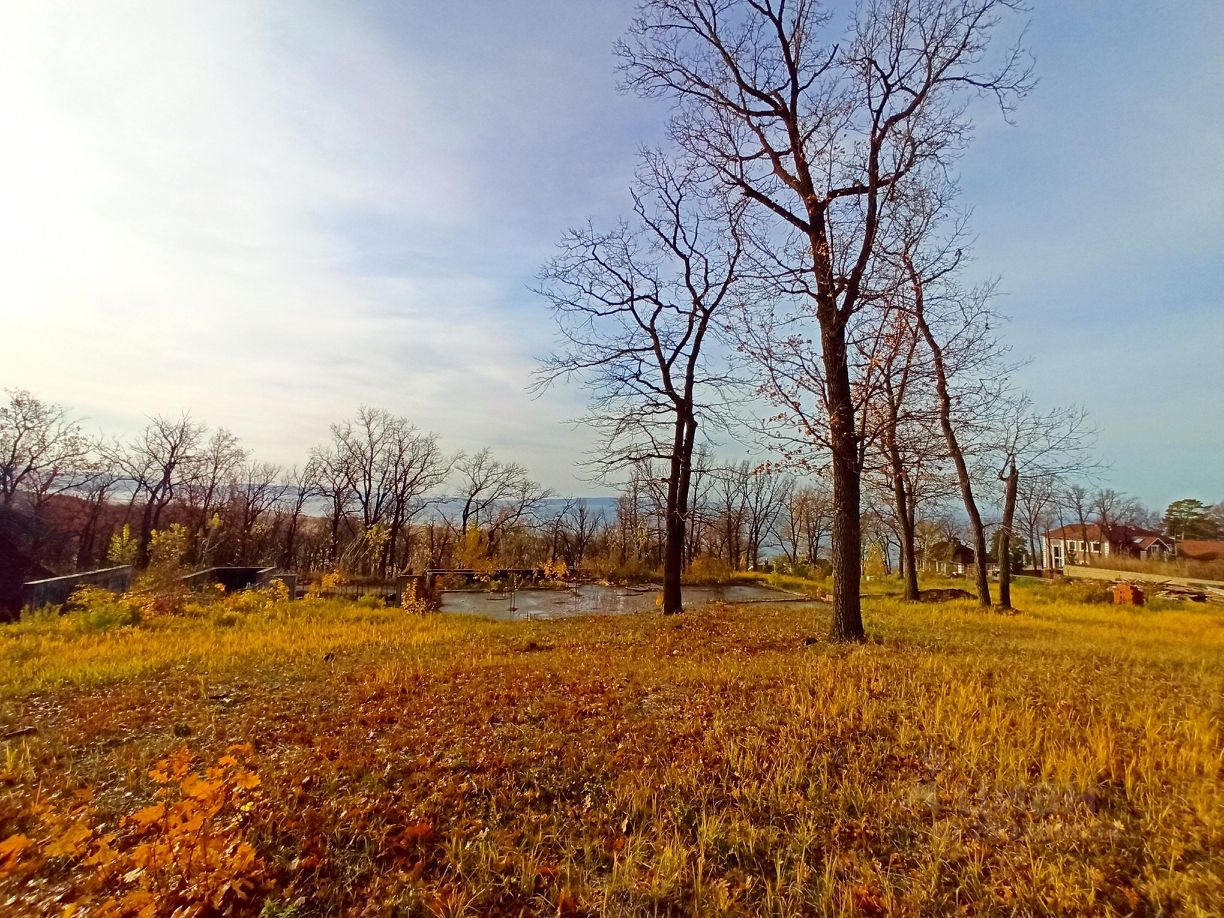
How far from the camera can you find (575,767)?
4199mm

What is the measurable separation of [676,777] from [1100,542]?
62.5m

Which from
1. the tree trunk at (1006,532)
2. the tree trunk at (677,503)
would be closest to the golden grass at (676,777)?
the tree trunk at (677,503)

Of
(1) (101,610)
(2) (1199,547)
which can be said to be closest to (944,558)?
(2) (1199,547)

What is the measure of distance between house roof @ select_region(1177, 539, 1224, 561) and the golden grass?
136 feet

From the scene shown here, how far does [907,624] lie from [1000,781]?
8.74 meters

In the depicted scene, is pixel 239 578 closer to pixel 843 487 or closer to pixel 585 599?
pixel 585 599

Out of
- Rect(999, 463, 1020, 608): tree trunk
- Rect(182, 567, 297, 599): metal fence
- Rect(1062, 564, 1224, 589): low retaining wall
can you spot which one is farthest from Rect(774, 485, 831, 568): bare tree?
Rect(182, 567, 297, 599): metal fence

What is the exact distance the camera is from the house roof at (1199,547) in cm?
3724

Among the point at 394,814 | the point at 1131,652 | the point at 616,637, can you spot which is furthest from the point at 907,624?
the point at 394,814

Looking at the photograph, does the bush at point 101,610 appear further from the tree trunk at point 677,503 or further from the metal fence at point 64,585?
the tree trunk at point 677,503

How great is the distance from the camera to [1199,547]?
40.2m

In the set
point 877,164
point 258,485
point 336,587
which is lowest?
point 336,587

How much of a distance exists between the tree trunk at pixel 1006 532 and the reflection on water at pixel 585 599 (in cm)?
559

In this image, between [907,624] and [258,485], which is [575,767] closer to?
[907,624]
